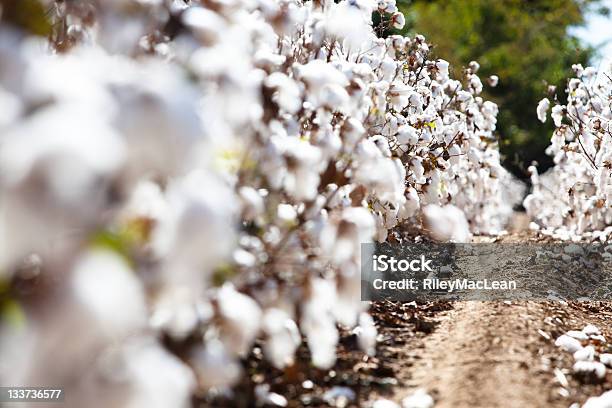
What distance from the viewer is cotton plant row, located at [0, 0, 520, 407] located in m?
0.94

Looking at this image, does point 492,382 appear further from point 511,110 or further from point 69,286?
point 511,110

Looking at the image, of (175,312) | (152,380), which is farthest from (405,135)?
(152,380)

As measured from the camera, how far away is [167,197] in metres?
1.20

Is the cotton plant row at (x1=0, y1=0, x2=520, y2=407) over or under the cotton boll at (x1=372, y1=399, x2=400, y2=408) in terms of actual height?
over

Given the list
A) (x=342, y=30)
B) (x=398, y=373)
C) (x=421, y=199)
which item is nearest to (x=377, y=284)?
(x=421, y=199)

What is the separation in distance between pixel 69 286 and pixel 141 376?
0.67 feet

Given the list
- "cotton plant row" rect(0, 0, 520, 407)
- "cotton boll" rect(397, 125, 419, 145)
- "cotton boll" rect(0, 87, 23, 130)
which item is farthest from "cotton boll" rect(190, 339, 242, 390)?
"cotton boll" rect(397, 125, 419, 145)

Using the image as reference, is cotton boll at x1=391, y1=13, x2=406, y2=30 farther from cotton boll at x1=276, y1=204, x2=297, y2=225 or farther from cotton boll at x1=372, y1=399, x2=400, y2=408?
cotton boll at x1=372, y1=399, x2=400, y2=408

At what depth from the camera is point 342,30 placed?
7.41 ft

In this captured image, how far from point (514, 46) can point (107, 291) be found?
16212 millimetres

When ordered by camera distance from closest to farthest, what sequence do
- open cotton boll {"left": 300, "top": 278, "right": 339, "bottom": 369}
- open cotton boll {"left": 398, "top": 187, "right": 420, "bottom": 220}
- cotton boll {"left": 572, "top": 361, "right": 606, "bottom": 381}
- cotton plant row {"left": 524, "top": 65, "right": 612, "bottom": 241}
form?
open cotton boll {"left": 300, "top": 278, "right": 339, "bottom": 369}
cotton boll {"left": 572, "top": 361, "right": 606, "bottom": 381}
open cotton boll {"left": 398, "top": 187, "right": 420, "bottom": 220}
cotton plant row {"left": 524, "top": 65, "right": 612, "bottom": 241}

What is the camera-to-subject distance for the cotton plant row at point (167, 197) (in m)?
0.94

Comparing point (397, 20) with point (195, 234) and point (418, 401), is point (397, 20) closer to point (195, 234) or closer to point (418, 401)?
point (418, 401)

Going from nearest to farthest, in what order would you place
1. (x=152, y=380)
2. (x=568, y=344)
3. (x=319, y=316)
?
1. (x=152, y=380)
2. (x=319, y=316)
3. (x=568, y=344)
